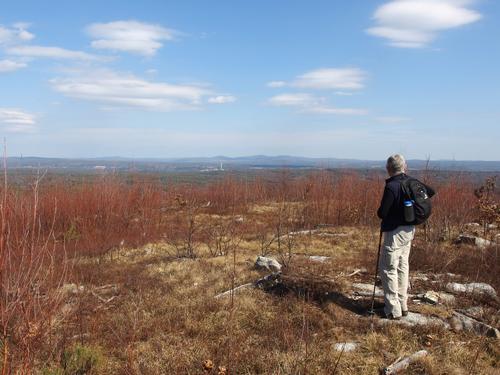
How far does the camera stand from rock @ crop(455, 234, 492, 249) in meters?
8.59

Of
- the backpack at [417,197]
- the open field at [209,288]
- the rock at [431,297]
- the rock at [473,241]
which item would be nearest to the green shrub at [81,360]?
the open field at [209,288]

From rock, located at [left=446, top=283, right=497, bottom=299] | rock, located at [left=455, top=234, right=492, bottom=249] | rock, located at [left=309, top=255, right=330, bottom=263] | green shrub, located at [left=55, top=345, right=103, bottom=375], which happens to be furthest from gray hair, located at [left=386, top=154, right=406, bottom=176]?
rock, located at [left=455, top=234, right=492, bottom=249]

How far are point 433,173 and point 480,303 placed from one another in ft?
18.6

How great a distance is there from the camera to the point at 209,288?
6520mm

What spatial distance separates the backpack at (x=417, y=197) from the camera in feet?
15.9

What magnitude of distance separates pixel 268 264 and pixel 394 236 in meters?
2.80

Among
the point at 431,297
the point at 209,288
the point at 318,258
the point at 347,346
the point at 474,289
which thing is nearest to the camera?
the point at 347,346

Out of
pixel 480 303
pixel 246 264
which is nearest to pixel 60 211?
pixel 246 264

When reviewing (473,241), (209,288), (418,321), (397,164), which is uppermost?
(397,164)

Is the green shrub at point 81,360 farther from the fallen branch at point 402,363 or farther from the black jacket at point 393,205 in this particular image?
the black jacket at point 393,205

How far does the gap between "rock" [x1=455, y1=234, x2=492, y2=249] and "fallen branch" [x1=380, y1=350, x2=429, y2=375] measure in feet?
16.9

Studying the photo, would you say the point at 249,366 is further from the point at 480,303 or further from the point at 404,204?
the point at 480,303

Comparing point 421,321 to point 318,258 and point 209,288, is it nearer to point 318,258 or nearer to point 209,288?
point 209,288

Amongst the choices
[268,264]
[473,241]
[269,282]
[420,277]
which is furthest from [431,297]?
[473,241]
